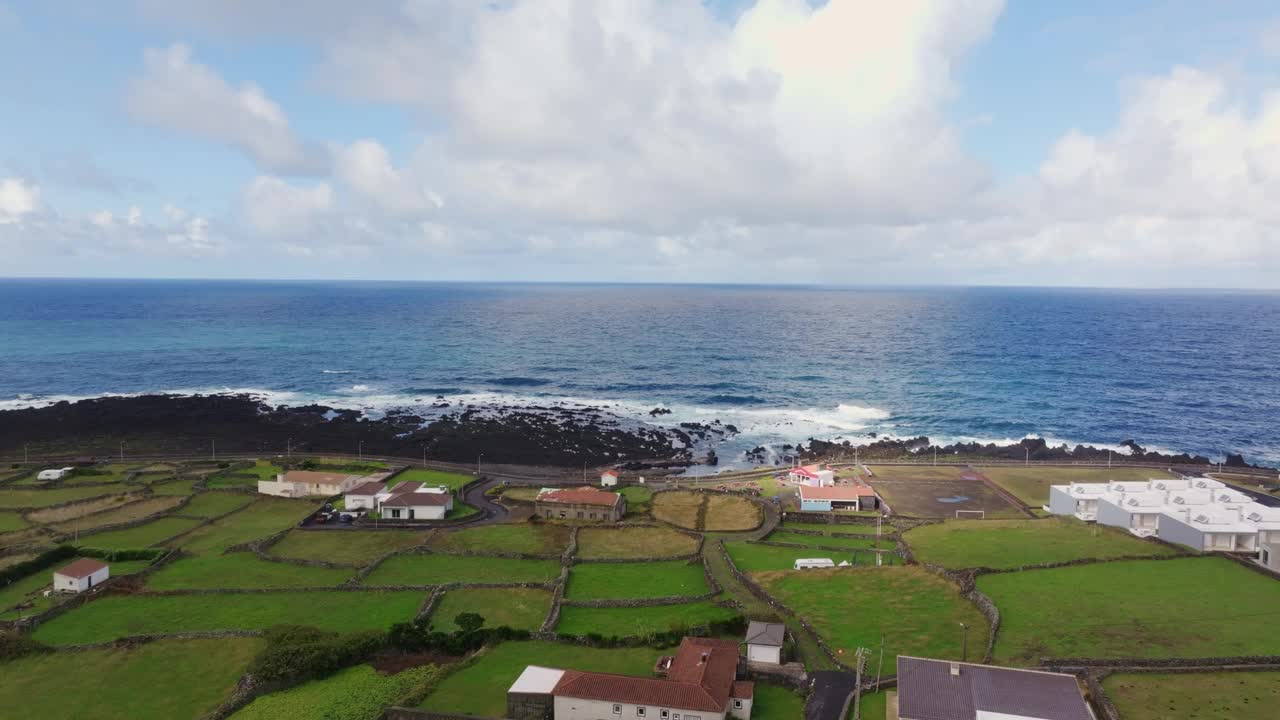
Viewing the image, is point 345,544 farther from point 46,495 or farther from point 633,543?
point 46,495

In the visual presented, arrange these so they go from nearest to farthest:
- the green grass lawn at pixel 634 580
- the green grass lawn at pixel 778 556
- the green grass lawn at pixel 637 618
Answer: the green grass lawn at pixel 637 618 → the green grass lawn at pixel 634 580 → the green grass lawn at pixel 778 556

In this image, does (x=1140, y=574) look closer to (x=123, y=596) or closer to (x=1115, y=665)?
(x=1115, y=665)

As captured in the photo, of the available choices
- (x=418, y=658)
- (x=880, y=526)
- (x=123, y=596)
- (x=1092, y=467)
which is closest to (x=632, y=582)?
(x=418, y=658)

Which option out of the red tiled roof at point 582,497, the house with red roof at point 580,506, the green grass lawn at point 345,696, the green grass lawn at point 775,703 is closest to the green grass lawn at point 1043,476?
the house with red roof at point 580,506

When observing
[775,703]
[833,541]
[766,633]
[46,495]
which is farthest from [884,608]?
[46,495]

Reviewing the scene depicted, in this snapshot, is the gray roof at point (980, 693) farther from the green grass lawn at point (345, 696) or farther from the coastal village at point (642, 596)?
the green grass lawn at point (345, 696)
